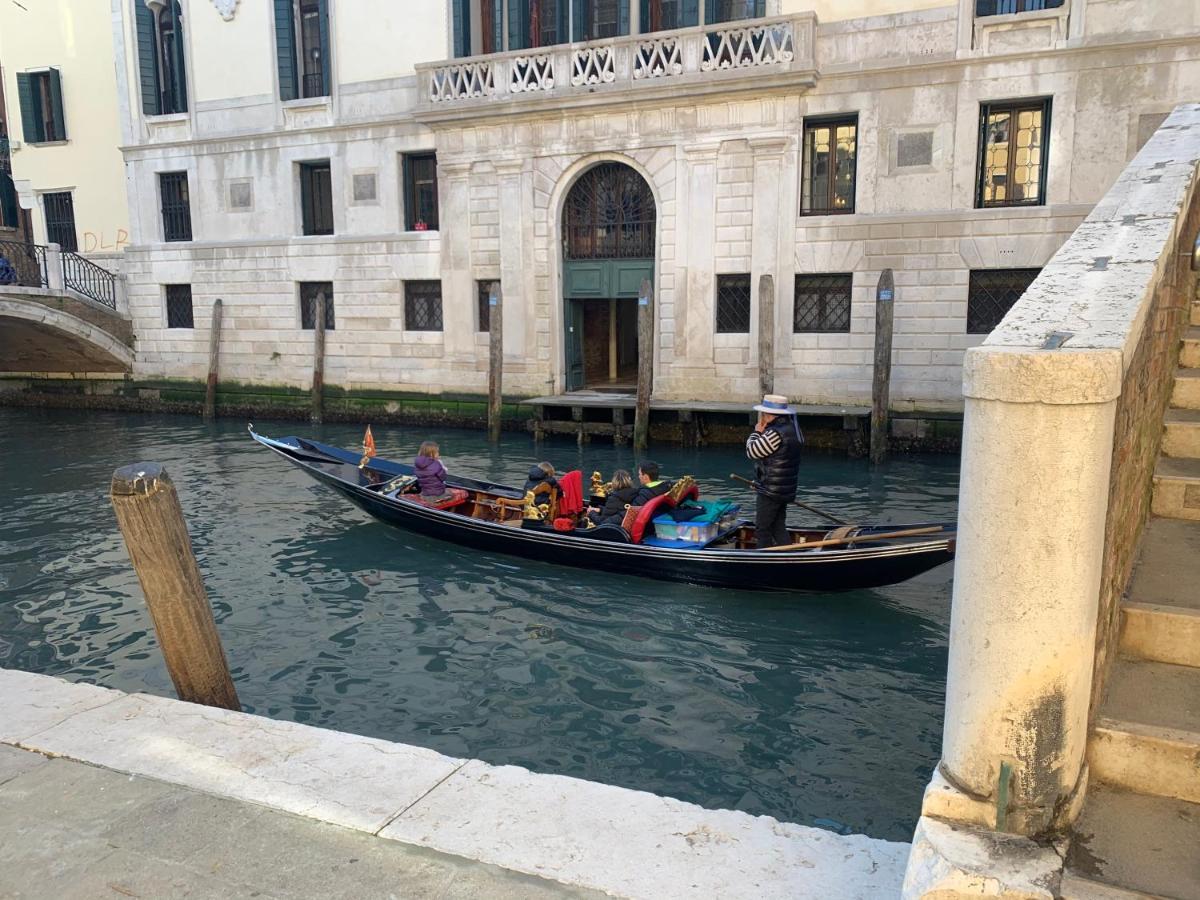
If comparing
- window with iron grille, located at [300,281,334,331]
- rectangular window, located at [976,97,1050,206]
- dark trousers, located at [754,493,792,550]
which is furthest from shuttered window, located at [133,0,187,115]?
dark trousers, located at [754,493,792,550]

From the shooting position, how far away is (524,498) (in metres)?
7.64

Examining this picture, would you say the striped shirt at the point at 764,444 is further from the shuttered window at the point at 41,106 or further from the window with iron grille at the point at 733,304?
the shuttered window at the point at 41,106

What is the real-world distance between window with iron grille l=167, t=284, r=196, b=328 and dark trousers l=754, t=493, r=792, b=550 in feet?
47.7

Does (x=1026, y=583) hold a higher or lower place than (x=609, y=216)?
lower

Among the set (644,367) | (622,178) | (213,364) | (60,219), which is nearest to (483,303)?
(622,178)

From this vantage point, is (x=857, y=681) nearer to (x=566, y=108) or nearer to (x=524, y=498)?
(x=524, y=498)

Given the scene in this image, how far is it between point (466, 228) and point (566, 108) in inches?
98.5

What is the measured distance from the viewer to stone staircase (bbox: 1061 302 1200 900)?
1814 mm

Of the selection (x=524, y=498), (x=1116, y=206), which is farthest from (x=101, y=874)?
(x=524, y=498)

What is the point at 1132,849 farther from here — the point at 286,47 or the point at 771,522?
the point at 286,47

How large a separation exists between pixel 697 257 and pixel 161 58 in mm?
11521

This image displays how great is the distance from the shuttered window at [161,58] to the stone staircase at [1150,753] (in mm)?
18830

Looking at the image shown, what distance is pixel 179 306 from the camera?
1786 centimetres

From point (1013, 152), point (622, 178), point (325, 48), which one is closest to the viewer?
point (1013, 152)
